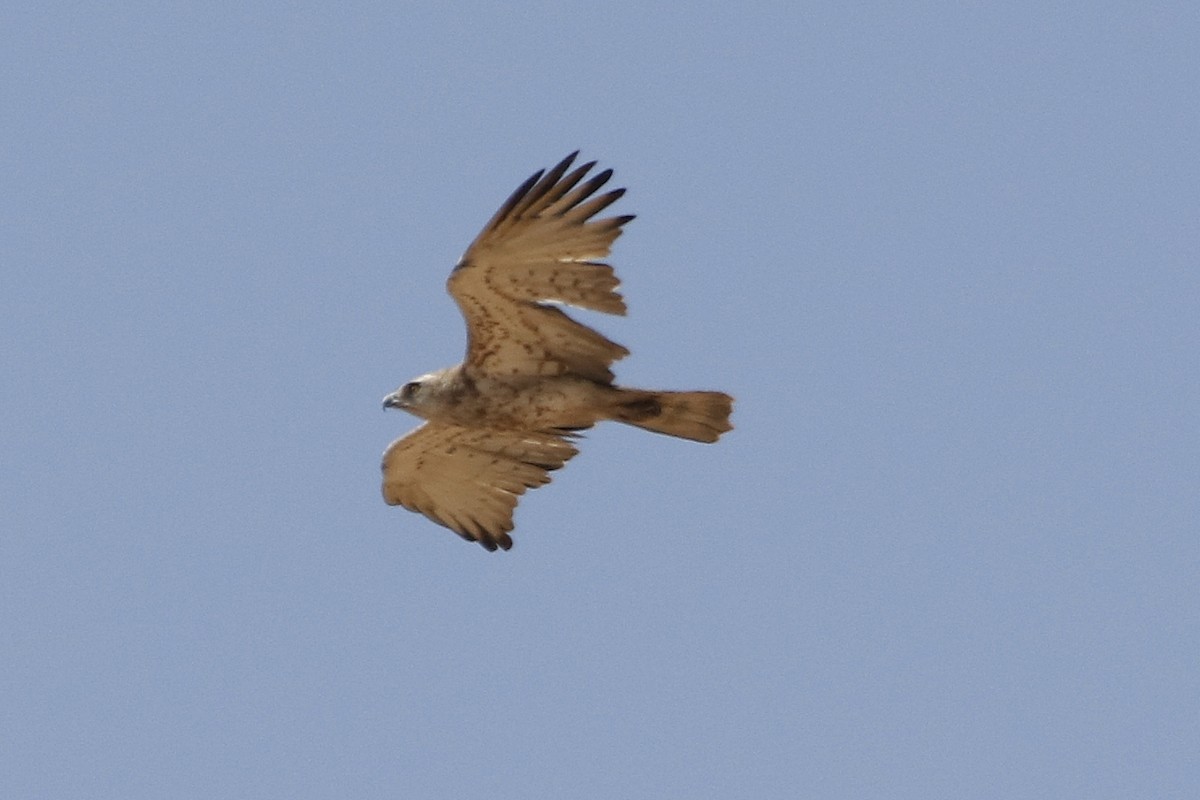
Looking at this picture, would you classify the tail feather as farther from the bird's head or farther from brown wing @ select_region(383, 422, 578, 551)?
the bird's head

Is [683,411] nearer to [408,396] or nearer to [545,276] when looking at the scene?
[545,276]

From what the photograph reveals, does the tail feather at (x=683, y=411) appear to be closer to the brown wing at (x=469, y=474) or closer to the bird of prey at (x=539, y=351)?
the bird of prey at (x=539, y=351)

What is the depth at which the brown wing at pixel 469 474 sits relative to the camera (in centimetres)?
1595

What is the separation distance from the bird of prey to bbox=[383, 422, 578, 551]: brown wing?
0.08 ft

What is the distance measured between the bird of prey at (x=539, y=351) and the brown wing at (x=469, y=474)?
0.02 meters

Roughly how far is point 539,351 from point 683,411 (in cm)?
112

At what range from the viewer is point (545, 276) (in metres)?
14.3

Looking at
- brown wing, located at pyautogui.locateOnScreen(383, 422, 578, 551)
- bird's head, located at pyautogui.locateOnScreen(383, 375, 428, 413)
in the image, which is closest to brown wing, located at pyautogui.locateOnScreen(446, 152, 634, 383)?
bird's head, located at pyautogui.locateOnScreen(383, 375, 428, 413)

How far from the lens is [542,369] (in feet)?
48.5

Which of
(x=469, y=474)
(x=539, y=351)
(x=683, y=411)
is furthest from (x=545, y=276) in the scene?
(x=469, y=474)

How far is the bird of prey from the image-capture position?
14094 millimetres

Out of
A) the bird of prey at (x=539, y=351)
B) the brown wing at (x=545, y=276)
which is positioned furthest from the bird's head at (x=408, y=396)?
the brown wing at (x=545, y=276)

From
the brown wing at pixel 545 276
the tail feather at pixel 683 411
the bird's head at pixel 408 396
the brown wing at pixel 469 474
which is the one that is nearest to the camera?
the brown wing at pixel 545 276

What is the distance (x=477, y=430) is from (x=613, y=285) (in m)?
1.98
